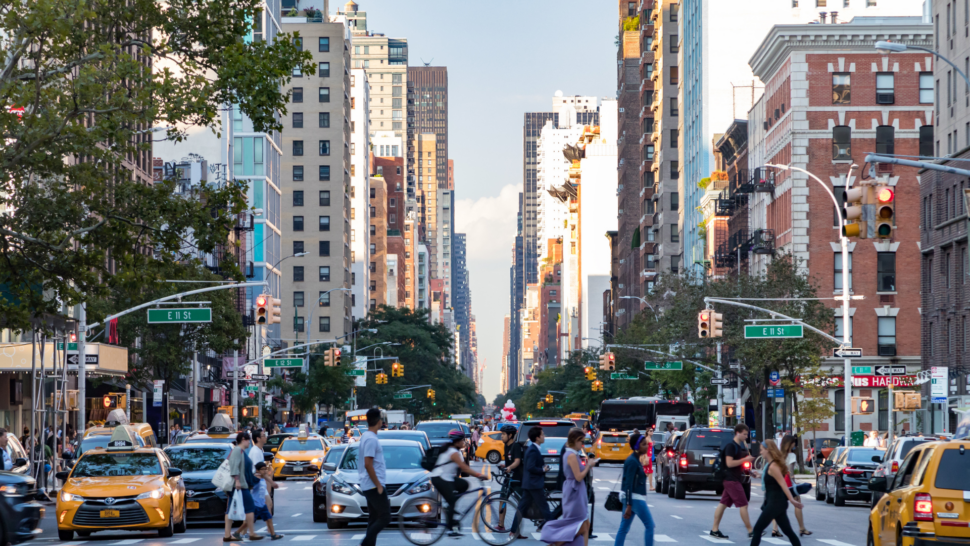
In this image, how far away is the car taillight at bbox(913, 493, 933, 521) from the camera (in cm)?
1447

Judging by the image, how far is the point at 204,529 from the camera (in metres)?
25.0

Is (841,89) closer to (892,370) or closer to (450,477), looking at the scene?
(892,370)

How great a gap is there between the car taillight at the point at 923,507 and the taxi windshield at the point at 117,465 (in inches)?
522

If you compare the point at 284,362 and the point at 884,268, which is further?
the point at 884,268

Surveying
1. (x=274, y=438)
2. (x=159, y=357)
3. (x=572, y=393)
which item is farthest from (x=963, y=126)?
(x=572, y=393)

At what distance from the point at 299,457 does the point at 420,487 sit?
→ 2302cm

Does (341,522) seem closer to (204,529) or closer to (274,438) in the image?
(204,529)

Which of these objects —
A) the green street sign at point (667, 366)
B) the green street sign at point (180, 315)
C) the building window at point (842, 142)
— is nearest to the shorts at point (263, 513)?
the green street sign at point (180, 315)

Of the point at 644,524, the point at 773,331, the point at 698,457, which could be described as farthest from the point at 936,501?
the point at 773,331

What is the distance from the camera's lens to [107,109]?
82.3ft

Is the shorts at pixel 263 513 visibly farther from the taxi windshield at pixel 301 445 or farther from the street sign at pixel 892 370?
the street sign at pixel 892 370

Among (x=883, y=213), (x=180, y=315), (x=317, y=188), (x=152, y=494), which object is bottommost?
(x=152, y=494)

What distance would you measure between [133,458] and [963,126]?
4073 cm

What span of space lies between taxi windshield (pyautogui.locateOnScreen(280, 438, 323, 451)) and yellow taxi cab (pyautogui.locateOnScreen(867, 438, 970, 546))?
101ft
